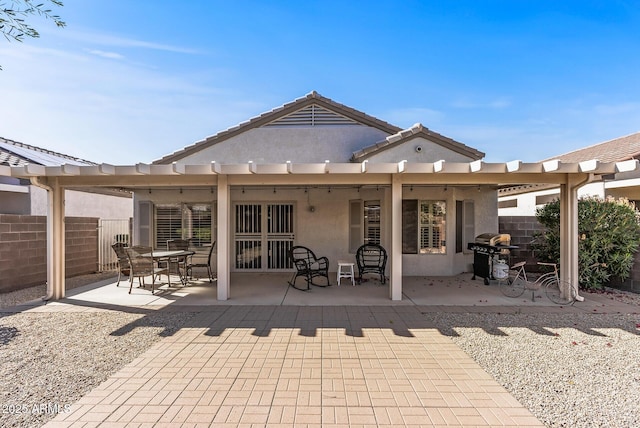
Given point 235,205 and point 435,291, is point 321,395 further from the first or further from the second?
point 235,205

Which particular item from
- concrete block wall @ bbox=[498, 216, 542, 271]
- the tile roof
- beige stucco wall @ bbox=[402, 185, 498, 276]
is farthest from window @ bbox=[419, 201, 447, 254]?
the tile roof

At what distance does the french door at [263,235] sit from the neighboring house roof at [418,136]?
3119 mm

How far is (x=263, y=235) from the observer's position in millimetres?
10180

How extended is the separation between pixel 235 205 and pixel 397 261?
5670mm

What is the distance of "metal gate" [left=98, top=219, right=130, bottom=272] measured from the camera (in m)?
10.6

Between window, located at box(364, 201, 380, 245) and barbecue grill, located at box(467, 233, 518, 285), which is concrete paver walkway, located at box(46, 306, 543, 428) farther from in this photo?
window, located at box(364, 201, 380, 245)

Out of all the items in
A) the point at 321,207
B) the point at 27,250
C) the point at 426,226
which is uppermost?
the point at 321,207

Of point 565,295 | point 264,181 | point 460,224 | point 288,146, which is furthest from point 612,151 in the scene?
point 264,181

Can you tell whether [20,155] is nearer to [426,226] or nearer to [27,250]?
[27,250]

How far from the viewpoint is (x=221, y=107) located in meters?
12.7

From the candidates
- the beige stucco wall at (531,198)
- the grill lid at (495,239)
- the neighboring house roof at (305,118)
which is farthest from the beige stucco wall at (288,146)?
the beige stucco wall at (531,198)

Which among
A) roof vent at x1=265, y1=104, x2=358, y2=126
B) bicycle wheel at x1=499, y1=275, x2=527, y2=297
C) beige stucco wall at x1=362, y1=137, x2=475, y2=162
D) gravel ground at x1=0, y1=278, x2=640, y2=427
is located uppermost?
roof vent at x1=265, y1=104, x2=358, y2=126

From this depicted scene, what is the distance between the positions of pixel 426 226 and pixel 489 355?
5742 millimetres

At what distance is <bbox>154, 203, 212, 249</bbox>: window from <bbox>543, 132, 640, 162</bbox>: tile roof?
13862 mm
